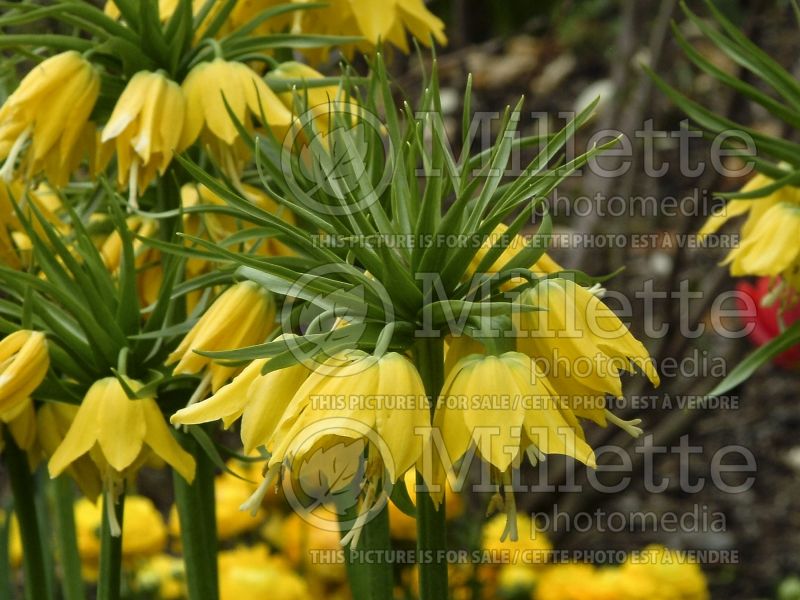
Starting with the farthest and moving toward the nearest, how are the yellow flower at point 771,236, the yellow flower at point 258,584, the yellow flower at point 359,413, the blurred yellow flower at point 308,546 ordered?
the blurred yellow flower at point 308,546 → the yellow flower at point 258,584 → the yellow flower at point 771,236 → the yellow flower at point 359,413

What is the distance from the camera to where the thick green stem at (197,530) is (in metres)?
0.91

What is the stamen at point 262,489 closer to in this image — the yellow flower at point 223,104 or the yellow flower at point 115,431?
the yellow flower at point 115,431

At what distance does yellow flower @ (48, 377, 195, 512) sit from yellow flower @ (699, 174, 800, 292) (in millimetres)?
495

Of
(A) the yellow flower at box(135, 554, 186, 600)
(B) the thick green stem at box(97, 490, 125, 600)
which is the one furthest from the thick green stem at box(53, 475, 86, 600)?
(A) the yellow flower at box(135, 554, 186, 600)

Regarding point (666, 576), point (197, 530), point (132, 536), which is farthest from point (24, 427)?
point (666, 576)

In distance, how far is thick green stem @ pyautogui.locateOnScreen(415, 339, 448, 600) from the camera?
2.16 ft

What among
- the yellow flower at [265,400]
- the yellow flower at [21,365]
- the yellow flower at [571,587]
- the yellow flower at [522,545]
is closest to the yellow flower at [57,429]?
the yellow flower at [21,365]

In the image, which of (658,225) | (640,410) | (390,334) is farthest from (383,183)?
(658,225)

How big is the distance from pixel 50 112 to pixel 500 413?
0.44m

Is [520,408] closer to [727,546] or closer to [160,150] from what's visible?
[160,150]

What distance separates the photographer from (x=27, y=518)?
91cm

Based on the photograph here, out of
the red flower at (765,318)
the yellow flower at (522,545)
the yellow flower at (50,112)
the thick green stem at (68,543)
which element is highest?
the yellow flower at (50,112)

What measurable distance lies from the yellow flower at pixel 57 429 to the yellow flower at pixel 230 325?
0.15 metres

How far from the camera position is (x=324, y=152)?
76 cm
